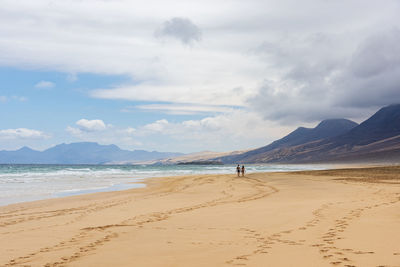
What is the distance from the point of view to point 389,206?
48.5 ft

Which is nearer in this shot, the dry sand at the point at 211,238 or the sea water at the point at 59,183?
the dry sand at the point at 211,238

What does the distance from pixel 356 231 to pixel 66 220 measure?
993 centimetres

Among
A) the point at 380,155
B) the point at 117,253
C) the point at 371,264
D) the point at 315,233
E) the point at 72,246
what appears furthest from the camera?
the point at 380,155

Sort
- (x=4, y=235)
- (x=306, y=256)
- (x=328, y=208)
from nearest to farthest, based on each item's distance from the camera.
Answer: (x=306, y=256) < (x=4, y=235) < (x=328, y=208)

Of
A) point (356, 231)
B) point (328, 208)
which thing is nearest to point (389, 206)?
point (328, 208)

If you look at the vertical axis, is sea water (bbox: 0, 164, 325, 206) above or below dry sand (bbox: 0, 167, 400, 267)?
below

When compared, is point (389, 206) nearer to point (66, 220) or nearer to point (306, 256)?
point (306, 256)

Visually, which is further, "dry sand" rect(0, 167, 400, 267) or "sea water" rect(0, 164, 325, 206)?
"sea water" rect(0, 164, 325, 206)

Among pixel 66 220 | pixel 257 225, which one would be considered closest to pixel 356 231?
pixel 257 225

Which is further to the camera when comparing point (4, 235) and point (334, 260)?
point (4, 235)

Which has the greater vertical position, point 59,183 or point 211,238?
point 211,238

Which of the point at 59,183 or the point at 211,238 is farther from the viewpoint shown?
the point at 59,183

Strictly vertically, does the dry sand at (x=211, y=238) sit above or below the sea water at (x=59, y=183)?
above

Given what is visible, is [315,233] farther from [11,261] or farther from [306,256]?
[11,261]
